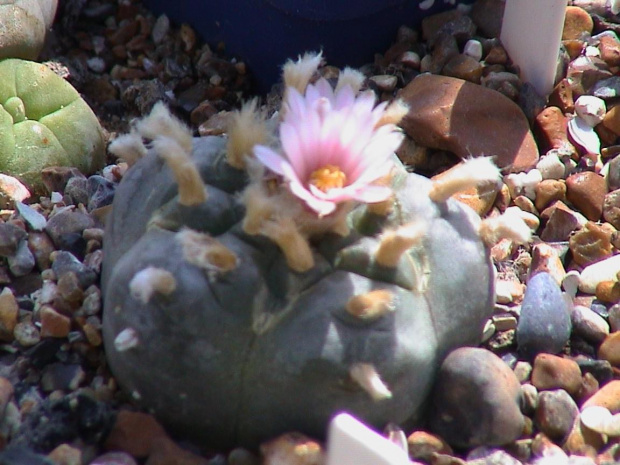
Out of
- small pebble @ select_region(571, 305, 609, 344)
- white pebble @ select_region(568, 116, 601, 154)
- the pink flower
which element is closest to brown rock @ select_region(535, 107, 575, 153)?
white pebble @ select_region(568, 116, 601, 154)

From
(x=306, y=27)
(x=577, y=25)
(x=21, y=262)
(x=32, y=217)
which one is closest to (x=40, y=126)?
(x=32, y=217)

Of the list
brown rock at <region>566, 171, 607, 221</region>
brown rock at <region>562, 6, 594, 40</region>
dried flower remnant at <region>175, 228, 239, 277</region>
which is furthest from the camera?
brown rock at <region>562, 6, 594, 40</region>

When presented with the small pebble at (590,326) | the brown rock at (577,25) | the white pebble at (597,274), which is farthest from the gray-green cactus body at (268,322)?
the brown rock at (577,25)

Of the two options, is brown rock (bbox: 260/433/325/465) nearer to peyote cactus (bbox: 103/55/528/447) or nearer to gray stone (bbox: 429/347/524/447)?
peyote cactus (bbox: 103/55/528/447)

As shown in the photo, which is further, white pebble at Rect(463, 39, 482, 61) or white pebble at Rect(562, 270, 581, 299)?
white pebble at Rect(463, 39, 482, 61)

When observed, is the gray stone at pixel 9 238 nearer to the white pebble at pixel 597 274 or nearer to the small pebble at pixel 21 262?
the small pebble at pixel 21 262
